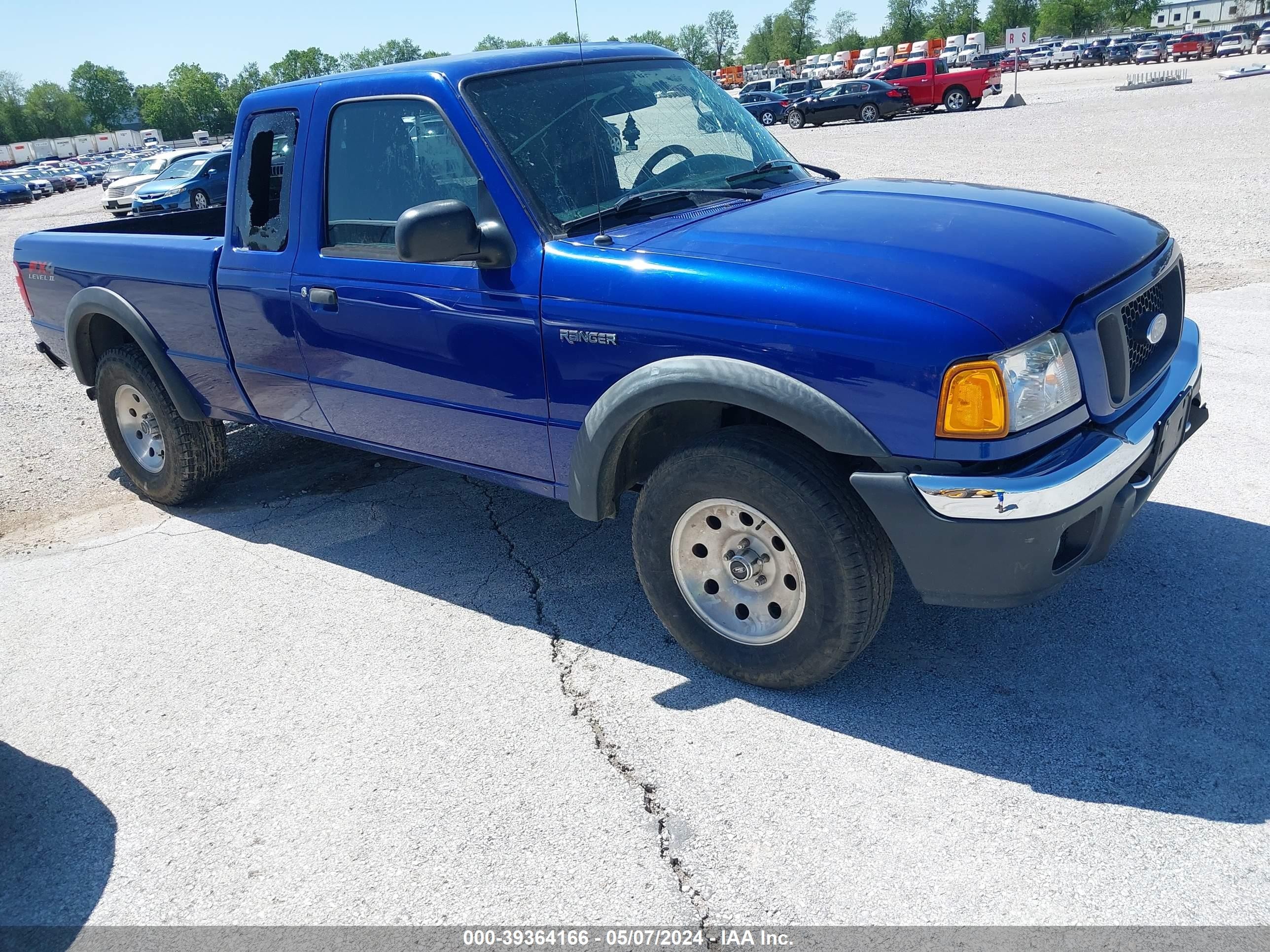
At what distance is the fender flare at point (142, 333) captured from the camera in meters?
5.07

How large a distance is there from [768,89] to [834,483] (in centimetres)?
4886

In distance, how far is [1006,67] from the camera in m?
68.2

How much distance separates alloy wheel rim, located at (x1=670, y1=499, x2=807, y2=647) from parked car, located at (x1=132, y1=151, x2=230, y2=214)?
21872mm

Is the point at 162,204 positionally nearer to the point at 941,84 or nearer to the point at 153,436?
the point at 153,436

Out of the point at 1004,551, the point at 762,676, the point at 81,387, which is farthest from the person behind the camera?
the point at 81,387

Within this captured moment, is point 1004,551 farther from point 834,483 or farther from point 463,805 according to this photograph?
point 463,805

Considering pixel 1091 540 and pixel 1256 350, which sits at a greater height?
pixel 1091 540

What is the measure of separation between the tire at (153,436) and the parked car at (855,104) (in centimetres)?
3237

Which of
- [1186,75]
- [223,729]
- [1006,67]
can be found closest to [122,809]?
[223,729]

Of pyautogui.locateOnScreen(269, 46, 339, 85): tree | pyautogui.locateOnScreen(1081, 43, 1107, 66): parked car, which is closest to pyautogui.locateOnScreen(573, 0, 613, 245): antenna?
pyautogui.locateOnScreen(1081, 43, 1107, 66): parked car

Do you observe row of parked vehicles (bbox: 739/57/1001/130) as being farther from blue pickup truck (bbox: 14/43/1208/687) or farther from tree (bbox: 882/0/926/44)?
tree (bbox: 882/0/926/44)

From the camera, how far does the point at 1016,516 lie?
2.72 meters

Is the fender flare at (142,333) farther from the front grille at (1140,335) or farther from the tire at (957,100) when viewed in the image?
the tire at (957,100)

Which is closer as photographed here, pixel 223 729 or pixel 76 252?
pixel 223 729
